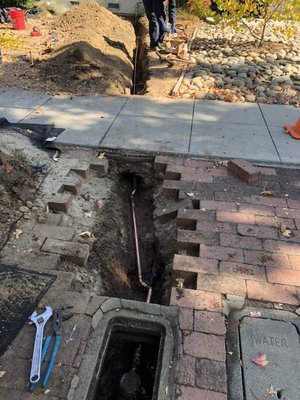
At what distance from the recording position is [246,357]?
2.39 metres

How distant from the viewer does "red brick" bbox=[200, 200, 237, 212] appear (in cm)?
381

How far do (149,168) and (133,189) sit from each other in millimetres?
377

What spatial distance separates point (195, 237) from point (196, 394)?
1524 millimetres

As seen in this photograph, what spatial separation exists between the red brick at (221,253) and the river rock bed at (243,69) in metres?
4.30

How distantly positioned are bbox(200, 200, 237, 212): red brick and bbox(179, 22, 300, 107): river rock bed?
140 inches

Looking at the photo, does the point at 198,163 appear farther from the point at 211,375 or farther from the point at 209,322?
the point at 211,375

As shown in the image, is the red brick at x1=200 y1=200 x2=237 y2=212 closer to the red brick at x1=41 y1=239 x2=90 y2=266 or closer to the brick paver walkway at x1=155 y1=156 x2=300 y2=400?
the brick paver walkway at x1=155 y1=156 x2=300 y2=400

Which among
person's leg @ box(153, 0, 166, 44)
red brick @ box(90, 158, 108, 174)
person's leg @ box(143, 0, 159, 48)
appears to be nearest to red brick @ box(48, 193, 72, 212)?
red brick @ box(90, 158, 108, 174)

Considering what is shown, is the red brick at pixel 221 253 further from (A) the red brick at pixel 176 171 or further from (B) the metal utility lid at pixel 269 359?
(A) the red brick at pixel 176 171

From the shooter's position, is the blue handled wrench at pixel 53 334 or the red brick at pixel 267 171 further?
the red brick at pixel 267 171

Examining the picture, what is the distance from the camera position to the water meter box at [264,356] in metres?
2.21

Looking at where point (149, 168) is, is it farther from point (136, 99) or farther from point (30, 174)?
Answer: point (136, 99)

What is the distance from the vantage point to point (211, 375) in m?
2.28

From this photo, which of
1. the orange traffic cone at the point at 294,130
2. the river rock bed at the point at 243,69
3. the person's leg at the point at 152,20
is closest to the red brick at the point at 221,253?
the orange traffic cone at the point at 294,130
